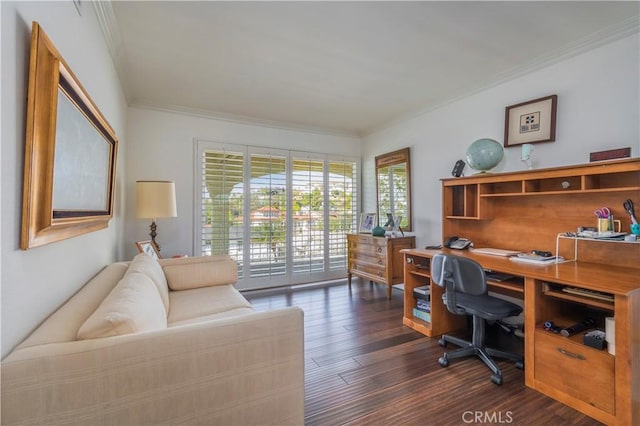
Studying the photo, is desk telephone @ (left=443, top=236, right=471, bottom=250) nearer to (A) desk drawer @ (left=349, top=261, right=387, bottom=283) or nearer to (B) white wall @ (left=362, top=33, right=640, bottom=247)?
(B) white wall @ (left=362, top=33, right=640, bottom=247)

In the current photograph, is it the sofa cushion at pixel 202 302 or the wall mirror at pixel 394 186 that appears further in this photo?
the wall mirror at pixel 394 186

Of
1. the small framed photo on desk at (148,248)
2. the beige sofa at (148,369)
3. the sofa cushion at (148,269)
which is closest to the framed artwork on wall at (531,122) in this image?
the beige sofa at (148,369)

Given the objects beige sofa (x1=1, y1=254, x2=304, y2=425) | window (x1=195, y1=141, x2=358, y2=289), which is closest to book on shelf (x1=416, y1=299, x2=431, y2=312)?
beige sofa (x1=1, y1=254, x2=304, y2=425)

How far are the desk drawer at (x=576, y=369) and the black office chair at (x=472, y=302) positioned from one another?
9.5 inches

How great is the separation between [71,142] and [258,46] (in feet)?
5.03

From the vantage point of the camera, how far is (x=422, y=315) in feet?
8.96

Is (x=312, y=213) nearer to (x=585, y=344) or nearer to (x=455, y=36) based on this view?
(x=455, y=36)

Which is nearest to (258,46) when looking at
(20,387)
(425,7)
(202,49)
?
(202,49)

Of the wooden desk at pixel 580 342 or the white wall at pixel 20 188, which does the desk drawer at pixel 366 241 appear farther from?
the white wall at pixel 20 188

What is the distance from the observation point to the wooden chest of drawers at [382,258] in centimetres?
363

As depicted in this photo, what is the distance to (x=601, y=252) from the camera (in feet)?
6.88

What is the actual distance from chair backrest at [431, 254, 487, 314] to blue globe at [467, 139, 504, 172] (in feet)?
3.54

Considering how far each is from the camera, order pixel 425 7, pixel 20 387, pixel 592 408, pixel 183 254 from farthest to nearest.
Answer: pixel 183 254
pixel 425 7
pixel 592 408
pixel 20 387

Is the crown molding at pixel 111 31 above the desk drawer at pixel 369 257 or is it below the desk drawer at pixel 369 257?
above
